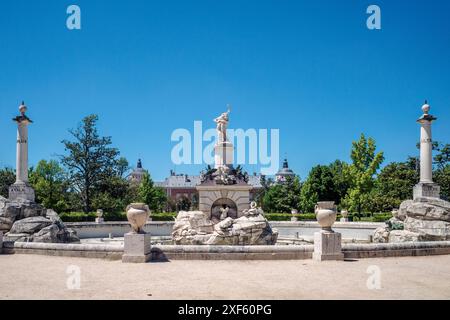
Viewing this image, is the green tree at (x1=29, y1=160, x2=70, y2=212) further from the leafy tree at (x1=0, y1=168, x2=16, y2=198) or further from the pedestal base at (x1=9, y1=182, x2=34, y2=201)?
the pedestal base at (x1=9, y1=182, x2=34, y2=201)

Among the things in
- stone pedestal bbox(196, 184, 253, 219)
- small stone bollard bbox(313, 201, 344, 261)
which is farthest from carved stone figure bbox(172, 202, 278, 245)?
small stone bollard bbox(313, 201, 344, 261)

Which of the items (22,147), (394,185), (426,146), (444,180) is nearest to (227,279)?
(426,146)

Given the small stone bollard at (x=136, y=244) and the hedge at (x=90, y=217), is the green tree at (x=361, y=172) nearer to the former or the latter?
the hedge at (x=90, y=217)

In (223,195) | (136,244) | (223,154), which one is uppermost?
(223,154)

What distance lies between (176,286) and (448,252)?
1147 centimetres

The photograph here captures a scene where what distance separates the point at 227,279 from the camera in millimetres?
10617

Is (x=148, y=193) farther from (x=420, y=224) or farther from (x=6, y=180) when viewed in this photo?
(x=420, y=224)

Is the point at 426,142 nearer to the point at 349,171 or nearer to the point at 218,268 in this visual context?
the point at 218,268

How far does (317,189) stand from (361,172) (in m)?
8.83

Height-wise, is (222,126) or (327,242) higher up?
(222,126)

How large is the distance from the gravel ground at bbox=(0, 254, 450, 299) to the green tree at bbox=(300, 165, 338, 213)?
44.7 metres

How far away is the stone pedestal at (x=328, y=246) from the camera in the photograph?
13688 millimetres

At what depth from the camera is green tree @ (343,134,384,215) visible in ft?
166
